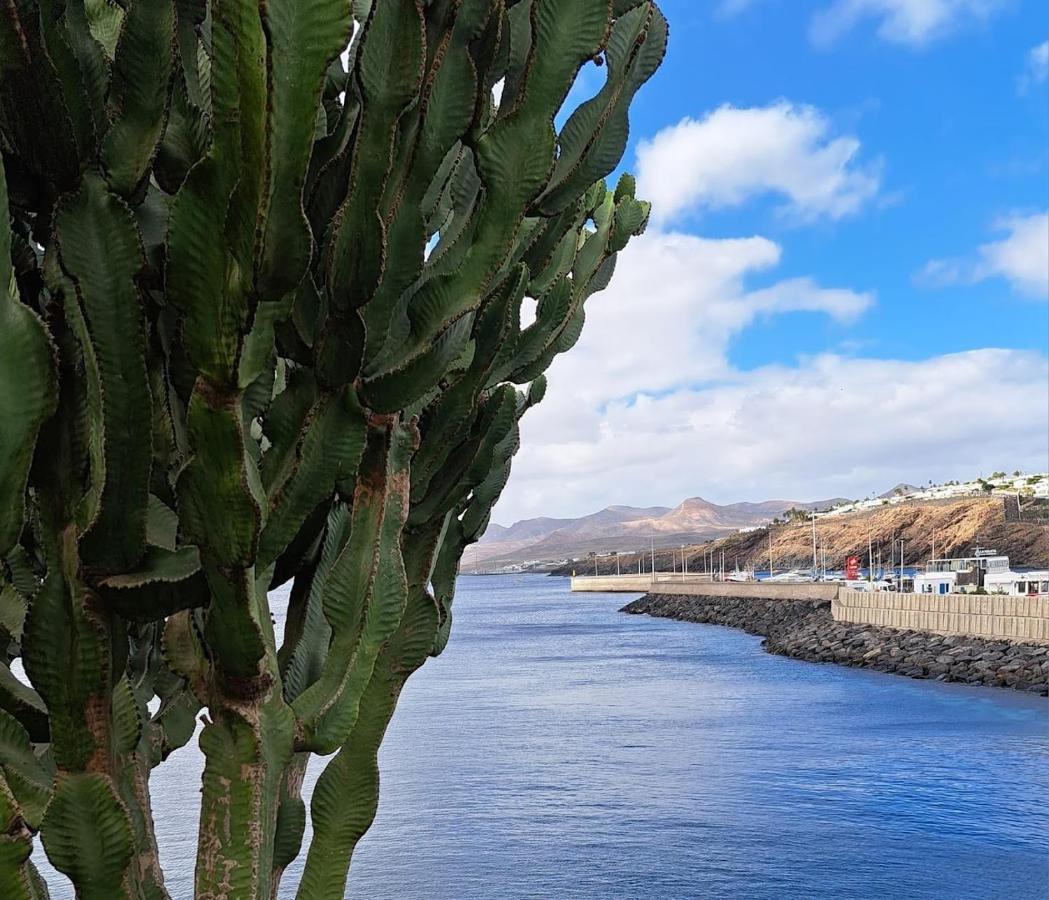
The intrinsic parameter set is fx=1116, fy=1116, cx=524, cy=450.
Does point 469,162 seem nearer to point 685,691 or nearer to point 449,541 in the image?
point 449,541

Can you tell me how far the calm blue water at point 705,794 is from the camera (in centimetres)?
1240

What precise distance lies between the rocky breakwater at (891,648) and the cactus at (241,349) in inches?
963

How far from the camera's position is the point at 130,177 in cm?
224

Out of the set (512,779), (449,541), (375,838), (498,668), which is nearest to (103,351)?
(449,541)

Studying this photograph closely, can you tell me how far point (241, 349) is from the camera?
2.00m

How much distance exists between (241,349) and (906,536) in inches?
4095

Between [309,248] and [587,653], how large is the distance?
41.4 meters

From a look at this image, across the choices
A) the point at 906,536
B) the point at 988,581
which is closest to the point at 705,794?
the point at 988,581

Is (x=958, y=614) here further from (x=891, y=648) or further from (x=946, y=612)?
(x=891, y=648)

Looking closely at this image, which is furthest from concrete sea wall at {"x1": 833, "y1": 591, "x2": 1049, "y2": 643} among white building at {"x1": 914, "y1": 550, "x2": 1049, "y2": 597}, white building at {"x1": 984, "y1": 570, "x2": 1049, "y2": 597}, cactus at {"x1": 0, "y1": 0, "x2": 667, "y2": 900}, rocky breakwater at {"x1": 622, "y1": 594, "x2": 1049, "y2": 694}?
cactus at {"x1": 0, "y1": 0, "x2": 667, "y2": 900}

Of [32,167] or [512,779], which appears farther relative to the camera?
[512,779]

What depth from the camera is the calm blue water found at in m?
12.4

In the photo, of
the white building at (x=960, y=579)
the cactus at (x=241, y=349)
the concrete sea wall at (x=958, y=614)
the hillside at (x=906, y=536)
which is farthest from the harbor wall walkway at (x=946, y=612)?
the hillside at (x=906, y=536)

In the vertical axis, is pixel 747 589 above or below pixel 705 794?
above
